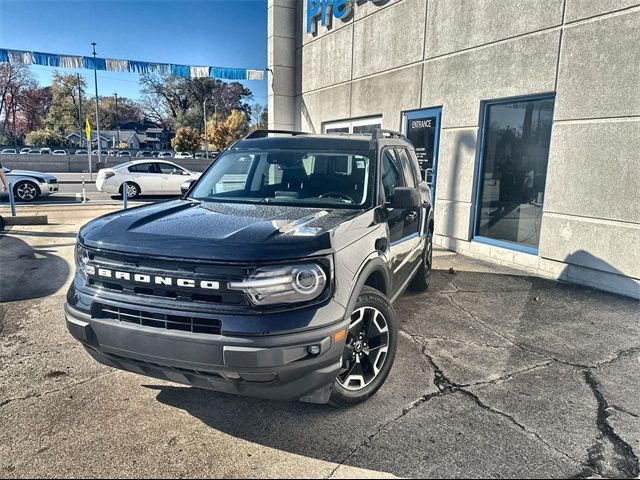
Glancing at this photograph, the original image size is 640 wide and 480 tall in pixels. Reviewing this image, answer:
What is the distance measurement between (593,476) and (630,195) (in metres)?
4.51

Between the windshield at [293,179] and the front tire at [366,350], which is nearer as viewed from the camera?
the front tire at [366,350]

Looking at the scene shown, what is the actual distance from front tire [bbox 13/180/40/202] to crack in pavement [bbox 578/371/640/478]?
17.2m

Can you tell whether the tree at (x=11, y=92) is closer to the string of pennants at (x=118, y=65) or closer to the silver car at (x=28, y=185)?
the string of pennants at (x=118, y=65)

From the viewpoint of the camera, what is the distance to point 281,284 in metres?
2.51

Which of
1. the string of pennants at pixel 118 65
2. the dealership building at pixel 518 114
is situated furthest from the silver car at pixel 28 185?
the dealership building at pixel 518 114

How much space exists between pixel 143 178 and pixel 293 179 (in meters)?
15.6

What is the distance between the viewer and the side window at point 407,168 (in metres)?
4.77

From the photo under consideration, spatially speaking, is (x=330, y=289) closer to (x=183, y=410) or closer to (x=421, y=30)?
(x=183, y=410)

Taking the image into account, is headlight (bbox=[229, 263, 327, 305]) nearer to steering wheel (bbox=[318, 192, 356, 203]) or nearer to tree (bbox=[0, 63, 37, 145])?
steering wheel (bbox=[318, 192, 356, 203])

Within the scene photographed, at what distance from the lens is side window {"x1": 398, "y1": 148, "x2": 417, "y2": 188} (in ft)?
15.7

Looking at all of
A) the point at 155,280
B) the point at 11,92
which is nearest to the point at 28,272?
the point at 155,280

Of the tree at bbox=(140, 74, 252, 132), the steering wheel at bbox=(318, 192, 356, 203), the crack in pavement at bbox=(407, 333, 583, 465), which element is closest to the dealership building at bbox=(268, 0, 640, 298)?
the crack in pavement at bbox=(407, 333, 583, 465)

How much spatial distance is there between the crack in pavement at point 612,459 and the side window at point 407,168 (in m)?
2.65

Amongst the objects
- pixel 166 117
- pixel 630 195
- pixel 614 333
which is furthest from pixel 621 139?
pixel 166 117
